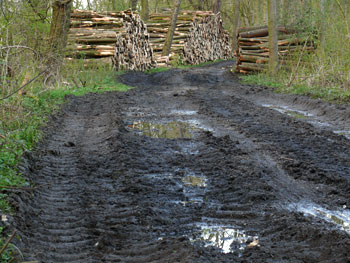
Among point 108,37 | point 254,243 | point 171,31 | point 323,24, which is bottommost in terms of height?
point 254,243

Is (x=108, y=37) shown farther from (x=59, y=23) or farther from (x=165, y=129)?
(x=165, y=129)

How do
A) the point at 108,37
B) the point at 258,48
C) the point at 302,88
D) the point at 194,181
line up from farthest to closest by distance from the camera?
the point at 258,48
the point at 108,37
the point at 302,88
the point at 194,181

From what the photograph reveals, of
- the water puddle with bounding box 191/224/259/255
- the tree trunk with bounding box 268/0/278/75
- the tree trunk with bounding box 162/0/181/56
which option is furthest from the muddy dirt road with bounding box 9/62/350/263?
the tree trunk with bounding box 162/0/181/56

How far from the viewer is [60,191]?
4426mm

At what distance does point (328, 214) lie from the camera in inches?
149

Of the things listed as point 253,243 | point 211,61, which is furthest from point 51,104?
point 211,61

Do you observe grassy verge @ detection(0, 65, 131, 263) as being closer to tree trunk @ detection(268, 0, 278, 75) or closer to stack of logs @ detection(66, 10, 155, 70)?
stack of logs @ detection(66, 10, 155, 70)

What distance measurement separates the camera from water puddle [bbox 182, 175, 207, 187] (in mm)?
4707

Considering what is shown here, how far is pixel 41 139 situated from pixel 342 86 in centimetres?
809

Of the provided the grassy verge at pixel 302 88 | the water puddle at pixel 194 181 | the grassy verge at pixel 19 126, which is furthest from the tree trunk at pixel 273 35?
the water puddle at pixel 194 181

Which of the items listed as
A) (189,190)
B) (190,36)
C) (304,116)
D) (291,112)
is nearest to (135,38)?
(190,36)

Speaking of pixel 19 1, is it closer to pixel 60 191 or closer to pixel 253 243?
pixel 60 191

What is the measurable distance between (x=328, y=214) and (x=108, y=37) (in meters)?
15.6

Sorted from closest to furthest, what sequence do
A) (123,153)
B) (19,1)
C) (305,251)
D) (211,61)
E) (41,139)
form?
(305,251) < (123,153) < (41,139) < (19,1) < (211,61)
